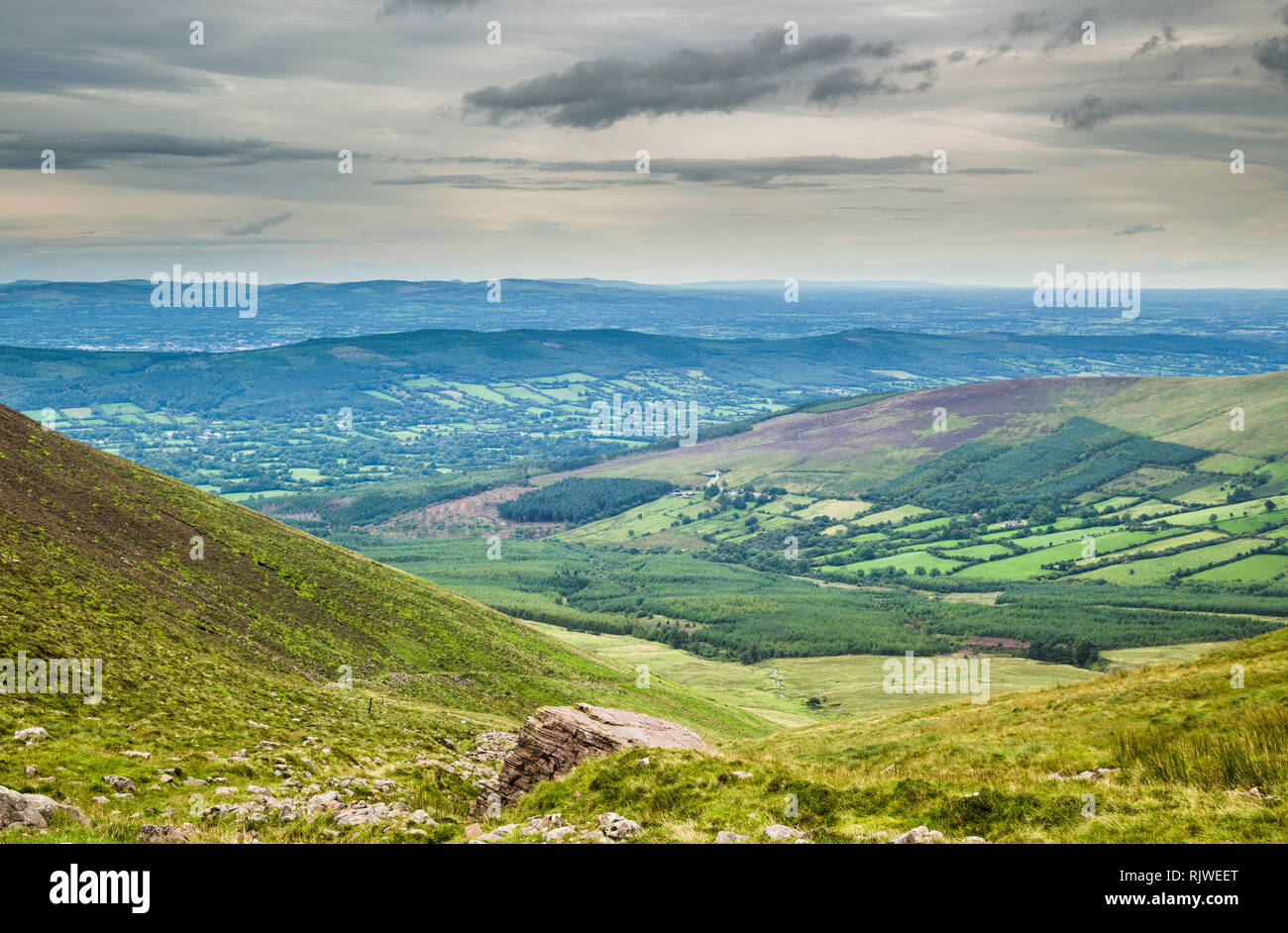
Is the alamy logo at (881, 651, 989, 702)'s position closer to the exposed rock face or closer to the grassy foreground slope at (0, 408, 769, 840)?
the grassy foreground slope at (0, 408, 769, 840)

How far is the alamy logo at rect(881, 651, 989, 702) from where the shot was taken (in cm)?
16312

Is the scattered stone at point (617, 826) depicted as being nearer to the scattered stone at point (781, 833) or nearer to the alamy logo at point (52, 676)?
the scattered stone at point (781, 833)

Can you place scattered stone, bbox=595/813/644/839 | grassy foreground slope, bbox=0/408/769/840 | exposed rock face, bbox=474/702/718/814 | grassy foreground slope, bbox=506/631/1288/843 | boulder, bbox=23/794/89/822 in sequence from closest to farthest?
grassy foreground slope, bbox=506/631/1288/843, scattered stone, bbox=595/813/644/839, boulder, bbox=23/794/89/822, exposed rock face, bbox=474/702/718/814, grassy foreground slope, bbox=0/408/769/840

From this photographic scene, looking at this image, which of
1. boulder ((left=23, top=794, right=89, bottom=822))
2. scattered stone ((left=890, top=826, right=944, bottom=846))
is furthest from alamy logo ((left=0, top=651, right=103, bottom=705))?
scattered stone ((left=890, top=826, right=944, bottom=846))

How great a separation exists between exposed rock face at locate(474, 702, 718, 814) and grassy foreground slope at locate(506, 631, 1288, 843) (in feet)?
12.9

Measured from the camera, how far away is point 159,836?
21250 mm

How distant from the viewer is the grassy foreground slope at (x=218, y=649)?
115 ft

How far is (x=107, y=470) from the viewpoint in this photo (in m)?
85.0
